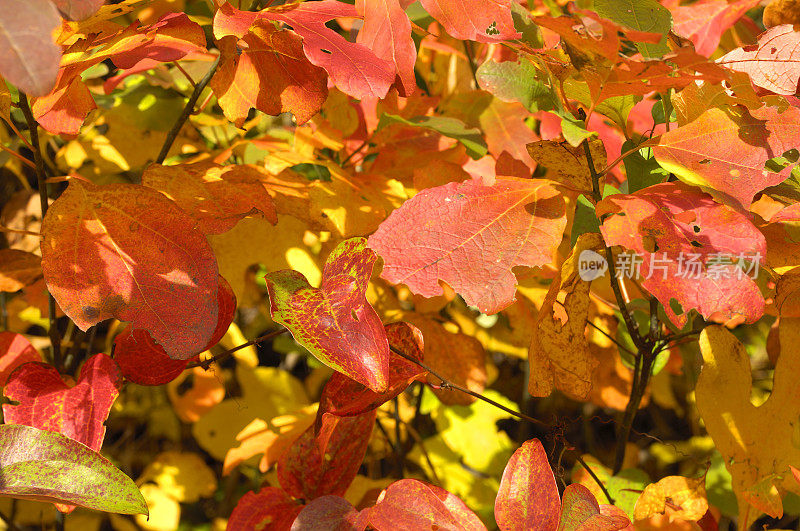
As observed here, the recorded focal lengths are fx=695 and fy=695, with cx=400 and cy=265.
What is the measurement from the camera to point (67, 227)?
1.93 ft

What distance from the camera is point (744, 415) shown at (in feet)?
2.26

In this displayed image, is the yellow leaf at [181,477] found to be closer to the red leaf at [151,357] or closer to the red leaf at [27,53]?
the red leaf at [151,357]

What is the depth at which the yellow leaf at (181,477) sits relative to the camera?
3.36 ft

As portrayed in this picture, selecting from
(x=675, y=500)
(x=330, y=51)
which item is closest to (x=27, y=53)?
(x=330, y=51)

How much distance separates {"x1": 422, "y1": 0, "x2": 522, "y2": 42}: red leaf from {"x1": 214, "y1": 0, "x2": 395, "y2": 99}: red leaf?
0.21 feet

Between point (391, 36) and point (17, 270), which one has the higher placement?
point (391, 36)

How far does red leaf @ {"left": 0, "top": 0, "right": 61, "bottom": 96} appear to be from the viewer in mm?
353

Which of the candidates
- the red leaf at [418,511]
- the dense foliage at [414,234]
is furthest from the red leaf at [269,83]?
the red leaf at [418,511]

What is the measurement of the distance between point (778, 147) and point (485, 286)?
10.2 inches

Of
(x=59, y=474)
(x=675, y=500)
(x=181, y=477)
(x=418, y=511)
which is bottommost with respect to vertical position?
(x=181, y=477)

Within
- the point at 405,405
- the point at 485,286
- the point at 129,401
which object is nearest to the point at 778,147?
the point at 485,286

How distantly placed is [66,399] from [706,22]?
2.61ft

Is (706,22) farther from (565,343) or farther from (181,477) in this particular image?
(181,477)

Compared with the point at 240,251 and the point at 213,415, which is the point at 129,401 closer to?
the point at 213,415
